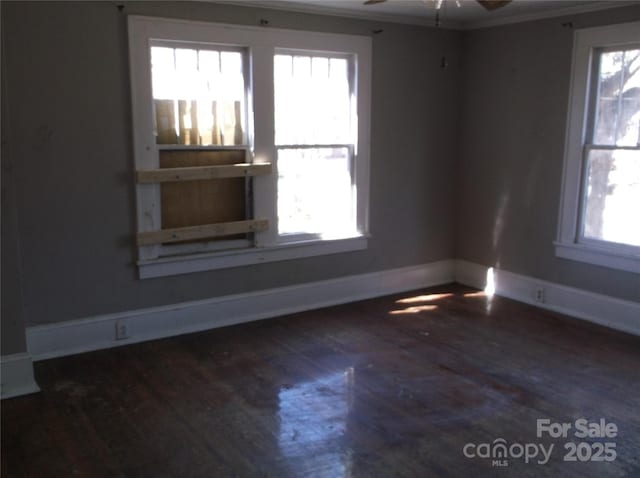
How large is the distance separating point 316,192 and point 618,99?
240cm

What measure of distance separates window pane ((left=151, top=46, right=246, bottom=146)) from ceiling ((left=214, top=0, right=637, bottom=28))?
49 centimetres

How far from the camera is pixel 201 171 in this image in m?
4.41

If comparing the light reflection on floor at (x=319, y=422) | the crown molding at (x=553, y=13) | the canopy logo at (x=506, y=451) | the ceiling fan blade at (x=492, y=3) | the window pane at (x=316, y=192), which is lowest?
the canopy logo at (x=506, y=451)

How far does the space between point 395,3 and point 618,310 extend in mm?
2873

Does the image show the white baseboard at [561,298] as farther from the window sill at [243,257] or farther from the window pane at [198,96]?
the window pane at [198,96]

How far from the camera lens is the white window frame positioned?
4.13 metres

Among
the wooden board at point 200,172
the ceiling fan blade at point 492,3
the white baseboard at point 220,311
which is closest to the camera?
the ceiling fan blade at point 492,3

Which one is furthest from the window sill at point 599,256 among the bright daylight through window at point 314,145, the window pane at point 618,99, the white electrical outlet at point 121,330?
the white electrical outlet at point 121,330

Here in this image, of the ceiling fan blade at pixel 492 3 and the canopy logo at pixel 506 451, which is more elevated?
the ceiling fan blade at pixel 492 3

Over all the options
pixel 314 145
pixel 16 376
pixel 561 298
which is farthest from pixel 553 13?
pixel 16 376

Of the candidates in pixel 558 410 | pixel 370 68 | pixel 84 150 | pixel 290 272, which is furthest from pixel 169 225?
pixel 558 410

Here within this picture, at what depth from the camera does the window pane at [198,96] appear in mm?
4277

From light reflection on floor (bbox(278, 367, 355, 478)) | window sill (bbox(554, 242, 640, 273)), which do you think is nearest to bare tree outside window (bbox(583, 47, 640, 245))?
window sill (bbox(554, 242, 640, 273))

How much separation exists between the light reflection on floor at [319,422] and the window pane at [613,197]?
2348mm
